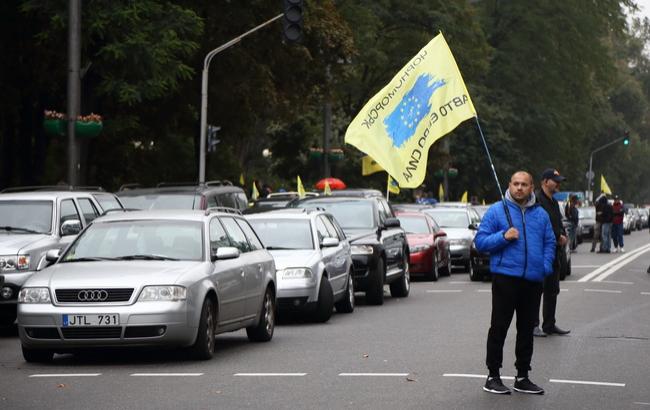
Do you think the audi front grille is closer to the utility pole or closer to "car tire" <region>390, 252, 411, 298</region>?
"car tire" <region>390, 252, 411, 298</region>

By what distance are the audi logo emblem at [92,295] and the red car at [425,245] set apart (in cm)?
1664

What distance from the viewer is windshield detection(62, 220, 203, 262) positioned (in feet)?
46.8

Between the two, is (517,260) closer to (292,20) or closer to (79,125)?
(292,20)

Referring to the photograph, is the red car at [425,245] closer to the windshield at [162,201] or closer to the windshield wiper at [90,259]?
the windshield at [162,201]

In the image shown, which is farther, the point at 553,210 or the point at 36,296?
the point at 553,210

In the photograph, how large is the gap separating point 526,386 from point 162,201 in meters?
14.0

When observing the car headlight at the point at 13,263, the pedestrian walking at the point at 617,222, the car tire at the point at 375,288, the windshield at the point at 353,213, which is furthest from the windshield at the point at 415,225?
the pedestrian walking at the point at 617,222

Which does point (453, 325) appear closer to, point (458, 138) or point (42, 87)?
point (42, 87)

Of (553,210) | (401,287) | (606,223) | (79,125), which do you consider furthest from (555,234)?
(606,223)

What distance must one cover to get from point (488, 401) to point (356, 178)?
2043 inches

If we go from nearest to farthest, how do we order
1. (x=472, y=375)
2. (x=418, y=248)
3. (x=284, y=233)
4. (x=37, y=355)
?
(x=472, y=375)
(x=37, y=355)
(x=284, y=233)
(x=418, y=248)

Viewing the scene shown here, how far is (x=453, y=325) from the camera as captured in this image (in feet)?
58.9

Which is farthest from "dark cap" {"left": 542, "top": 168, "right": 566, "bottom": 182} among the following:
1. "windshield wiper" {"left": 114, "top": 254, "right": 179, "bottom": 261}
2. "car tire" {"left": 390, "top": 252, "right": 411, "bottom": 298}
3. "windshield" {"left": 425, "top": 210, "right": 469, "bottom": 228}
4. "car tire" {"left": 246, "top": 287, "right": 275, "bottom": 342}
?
"windshield" {"left": 425, "top": 210, "right": 469, "bottom": 228}

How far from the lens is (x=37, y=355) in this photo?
13.6 metres
